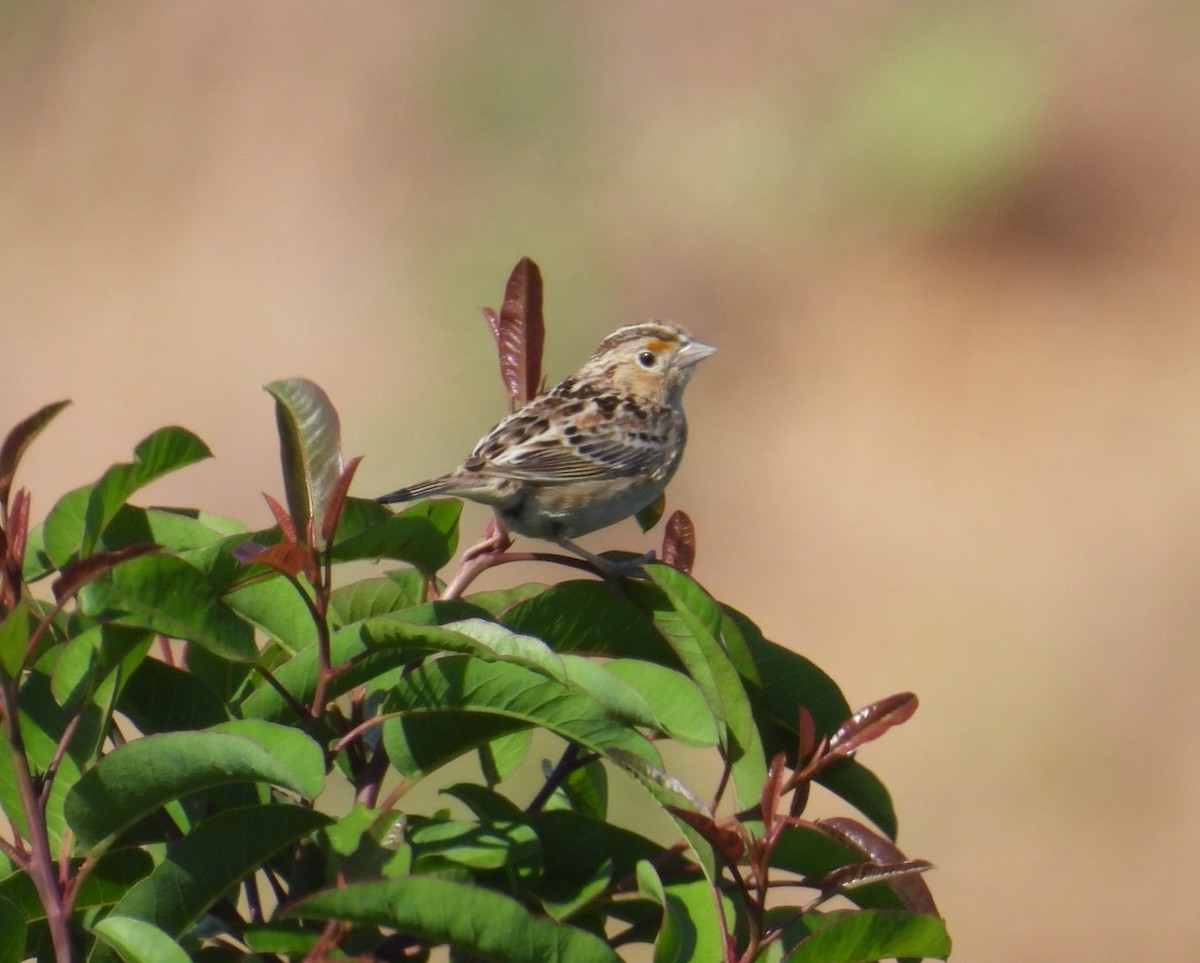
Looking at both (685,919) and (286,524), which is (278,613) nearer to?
(286,524)

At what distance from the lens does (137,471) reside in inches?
76.3

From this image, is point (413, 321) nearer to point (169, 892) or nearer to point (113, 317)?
point (113, 317)

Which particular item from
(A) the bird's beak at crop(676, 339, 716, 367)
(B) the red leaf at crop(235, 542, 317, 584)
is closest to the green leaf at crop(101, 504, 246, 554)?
(B) the red leaf at crop(235, 542, 317, 584)

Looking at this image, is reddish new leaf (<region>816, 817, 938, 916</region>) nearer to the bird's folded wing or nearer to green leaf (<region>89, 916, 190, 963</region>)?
green leaf (<region>89, 916, 190, 963</region>)

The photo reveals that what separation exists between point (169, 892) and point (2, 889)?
230 millimetres

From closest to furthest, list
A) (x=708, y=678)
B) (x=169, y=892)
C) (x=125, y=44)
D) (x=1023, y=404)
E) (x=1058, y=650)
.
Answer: (x=169, y=892) → (x=708, y=678) → (x=1058, y=650) → (x=1023, y=404) → (x=125, y=44)

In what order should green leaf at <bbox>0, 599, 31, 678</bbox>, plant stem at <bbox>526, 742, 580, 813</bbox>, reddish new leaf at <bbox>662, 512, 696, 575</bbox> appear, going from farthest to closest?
reddish new leaf at <bbox>662, 512, 696, 575</bbox> → plant stem at <bbox>526, 742, 580, 813</bbox> → green leaf at <bbox>0, 599, 31, 678</bbox>

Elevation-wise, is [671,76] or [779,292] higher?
[671,76]

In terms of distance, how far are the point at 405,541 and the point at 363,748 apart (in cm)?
27

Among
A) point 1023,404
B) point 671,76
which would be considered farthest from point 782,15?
point 1023,404

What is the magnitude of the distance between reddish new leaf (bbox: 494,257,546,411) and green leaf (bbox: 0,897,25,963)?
119 centimetres

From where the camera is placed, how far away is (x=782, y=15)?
1057cm

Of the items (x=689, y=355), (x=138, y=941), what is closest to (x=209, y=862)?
(x=138, y=941)

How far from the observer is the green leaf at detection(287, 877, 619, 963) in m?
1.53
